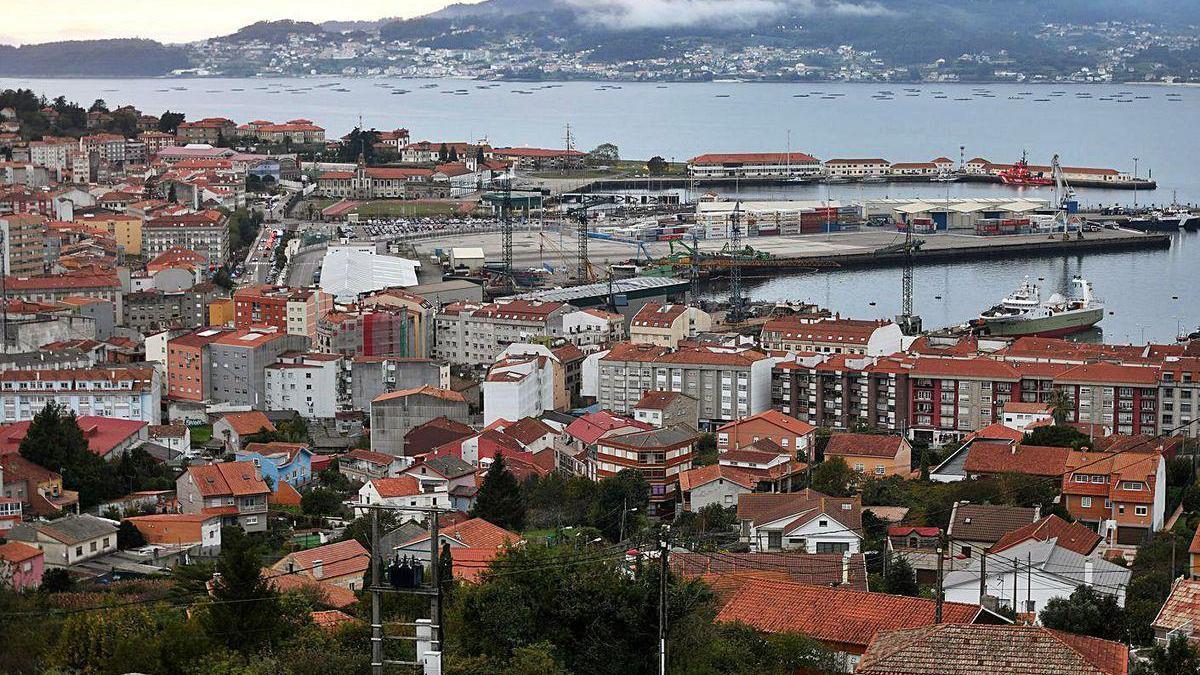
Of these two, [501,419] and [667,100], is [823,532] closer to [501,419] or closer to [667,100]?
[501,419]

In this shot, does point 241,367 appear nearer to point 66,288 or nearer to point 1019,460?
point 66,288

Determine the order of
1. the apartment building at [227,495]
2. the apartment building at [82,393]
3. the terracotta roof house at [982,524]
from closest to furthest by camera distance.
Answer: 1. the terracotta roof house at [982,524]
2. the apartment building at [227,495]
3. the apartment building at [82,393]

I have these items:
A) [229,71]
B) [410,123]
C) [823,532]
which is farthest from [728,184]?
[229,71]

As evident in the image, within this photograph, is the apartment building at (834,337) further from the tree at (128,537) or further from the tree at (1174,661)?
the tree at (1174,661)

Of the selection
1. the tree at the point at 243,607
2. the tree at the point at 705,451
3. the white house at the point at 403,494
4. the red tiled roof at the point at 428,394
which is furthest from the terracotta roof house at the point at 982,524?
the red tiled roof at the point at 428,394

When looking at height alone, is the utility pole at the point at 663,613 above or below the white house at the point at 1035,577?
above

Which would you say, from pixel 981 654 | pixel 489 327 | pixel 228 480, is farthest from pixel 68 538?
pixel 489 327

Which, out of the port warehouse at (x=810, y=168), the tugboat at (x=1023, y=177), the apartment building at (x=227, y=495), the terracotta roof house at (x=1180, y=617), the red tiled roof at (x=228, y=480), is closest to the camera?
the terracotta roof house at (x=1180, y=617)
